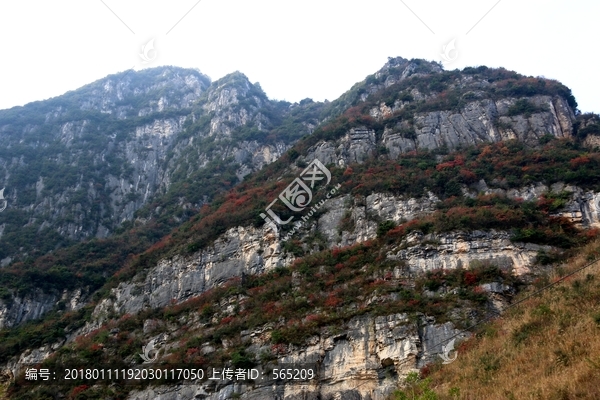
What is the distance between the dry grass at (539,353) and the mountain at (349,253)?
328 centimetres

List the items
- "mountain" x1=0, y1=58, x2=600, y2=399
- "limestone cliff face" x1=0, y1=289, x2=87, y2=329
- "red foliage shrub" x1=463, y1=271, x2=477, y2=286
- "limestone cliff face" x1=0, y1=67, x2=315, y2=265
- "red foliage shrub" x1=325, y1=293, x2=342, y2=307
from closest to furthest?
"mountain" x1=0, y1=58, x2=600, y2=399 < "red foliage shrub" x1=463, y1=271, x2=477, y2=286 < "red foliage shrub" x1=325, y1=293, x2=342, y2=307 < "limestone cliff face" x1=0, y1=289, x2=87, y2=329 < "limestone cliff face" x1=0, y1=67, x2=315, y2=265

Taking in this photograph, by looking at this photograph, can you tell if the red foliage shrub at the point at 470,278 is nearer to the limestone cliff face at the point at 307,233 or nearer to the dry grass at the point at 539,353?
the limestone cliff face at the point at 307,233

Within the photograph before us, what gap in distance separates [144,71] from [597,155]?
10488 cm

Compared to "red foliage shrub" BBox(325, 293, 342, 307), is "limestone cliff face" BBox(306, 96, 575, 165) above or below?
above

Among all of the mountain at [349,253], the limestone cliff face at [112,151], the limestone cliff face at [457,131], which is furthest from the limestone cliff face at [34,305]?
the limestone cliff face at [457,131]

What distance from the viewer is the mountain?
929 inches

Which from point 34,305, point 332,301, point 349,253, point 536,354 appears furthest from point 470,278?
point 34,305

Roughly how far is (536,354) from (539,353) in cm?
9

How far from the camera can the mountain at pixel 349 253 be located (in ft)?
77.4

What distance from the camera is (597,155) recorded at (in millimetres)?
31359

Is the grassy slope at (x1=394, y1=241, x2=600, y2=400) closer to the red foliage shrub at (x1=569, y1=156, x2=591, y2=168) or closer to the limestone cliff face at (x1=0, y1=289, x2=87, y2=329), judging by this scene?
the red foliage shrub at (x1=569, y1=156, x2=591, y2=168)

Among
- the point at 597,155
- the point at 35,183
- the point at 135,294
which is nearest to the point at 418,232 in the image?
the point at 597,155

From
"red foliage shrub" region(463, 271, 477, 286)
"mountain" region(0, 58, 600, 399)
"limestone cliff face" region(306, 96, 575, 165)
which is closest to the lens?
"mountain" region(0, 58, 600, 399)

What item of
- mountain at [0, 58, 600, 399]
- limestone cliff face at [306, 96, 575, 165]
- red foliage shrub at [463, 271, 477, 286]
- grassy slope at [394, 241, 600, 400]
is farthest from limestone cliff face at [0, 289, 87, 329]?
grassy slope at [394, 241, 600, 400]
